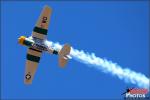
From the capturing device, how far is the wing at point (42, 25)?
4575 centimetres

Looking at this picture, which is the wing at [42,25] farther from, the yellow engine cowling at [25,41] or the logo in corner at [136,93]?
the logo in corner at [136,93]

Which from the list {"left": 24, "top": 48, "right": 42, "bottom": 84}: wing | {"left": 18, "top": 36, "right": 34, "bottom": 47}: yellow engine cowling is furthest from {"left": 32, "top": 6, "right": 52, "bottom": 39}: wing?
{"left": 24, "top": 48, "right": 42, "bottom": 84}: wing

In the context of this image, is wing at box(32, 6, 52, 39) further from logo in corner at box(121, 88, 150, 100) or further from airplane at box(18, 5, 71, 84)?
logo in corner at box(121, 88, 150, 100)

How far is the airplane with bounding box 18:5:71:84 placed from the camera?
45.8 meters

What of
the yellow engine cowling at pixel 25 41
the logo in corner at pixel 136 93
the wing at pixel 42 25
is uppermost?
the wing at pixel 42 25

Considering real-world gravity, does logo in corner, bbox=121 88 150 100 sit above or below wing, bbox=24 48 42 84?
below

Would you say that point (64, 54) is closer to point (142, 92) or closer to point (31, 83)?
point (31, 83)

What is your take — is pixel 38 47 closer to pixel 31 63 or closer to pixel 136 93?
pixel 31 63

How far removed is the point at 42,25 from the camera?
46469 millimetres

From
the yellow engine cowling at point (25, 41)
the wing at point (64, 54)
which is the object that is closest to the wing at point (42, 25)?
the yellow engine cowling at point (25, 41)

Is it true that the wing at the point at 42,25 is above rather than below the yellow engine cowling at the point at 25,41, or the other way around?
above

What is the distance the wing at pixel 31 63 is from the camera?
158ft

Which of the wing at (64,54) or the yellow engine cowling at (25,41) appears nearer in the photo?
the wing at (64,54)

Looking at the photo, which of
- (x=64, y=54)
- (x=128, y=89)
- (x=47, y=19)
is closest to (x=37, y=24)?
(x=47, y=19)
